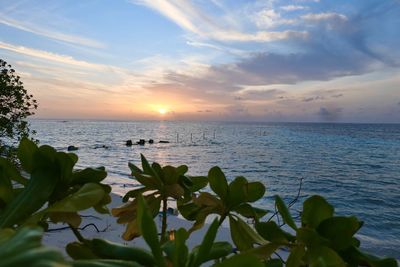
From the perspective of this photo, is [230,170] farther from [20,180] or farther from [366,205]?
[20,180]

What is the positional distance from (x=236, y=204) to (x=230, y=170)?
2937 cm

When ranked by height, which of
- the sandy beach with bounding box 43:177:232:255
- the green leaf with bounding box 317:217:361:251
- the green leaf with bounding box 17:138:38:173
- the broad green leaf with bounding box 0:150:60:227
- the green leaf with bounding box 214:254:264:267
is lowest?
the sandy beach with bounding box 43:177:232:255

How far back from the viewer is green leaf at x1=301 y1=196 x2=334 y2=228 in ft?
1.69

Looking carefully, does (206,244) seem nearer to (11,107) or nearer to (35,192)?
(35,192)

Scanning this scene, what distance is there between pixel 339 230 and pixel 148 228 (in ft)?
Answer: 0.94

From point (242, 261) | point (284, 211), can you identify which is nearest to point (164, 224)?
point (284, 211)

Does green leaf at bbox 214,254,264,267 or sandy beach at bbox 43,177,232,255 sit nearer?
green leaf at bbox 214,254,264,267

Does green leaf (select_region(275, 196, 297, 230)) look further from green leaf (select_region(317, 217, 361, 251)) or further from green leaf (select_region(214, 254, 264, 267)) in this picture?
green leaf (select_region(214, 254, 264, 267))

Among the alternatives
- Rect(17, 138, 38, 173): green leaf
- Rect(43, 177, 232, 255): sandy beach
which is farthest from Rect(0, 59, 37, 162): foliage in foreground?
Rect(17, 138, 38, 173): green leaf

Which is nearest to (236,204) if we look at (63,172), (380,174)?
(63,172)

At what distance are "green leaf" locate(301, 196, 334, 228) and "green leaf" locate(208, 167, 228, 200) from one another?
17 centimetres

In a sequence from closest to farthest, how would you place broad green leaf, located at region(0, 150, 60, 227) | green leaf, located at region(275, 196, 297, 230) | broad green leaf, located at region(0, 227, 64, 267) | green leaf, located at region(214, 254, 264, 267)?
broad green leaf, located at region(0, 227, 64, 267)
green leaf, located at region(214, 254, 264, 267)
broad green leaf, located at region(0, 150, 60, 227)
green leaf, located at region(275, 196, 297, 230)

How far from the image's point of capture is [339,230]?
1.59 ft

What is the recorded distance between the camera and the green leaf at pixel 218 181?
641mm
